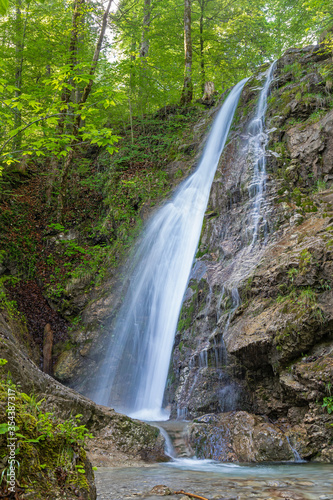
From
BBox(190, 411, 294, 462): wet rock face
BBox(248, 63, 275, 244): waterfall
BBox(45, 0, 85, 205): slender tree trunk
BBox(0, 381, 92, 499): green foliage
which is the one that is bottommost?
BBox(190, 411, 294, 462): wet rock face

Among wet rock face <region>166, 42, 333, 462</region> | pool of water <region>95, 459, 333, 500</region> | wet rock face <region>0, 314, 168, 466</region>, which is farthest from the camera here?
wet rock face <region>166, 42, 333, 462</region>

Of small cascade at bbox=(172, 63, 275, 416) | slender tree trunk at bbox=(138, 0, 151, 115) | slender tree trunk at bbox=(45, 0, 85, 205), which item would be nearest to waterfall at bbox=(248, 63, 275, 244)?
small cascade at bbox=(172, 63, 275, 416)

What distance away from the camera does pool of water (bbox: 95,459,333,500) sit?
9.42ft

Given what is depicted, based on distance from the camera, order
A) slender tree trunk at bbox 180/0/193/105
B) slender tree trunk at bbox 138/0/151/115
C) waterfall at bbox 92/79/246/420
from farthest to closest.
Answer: slender tree trunk at bbox 180/0/193/105
slender tree trunk at bbox 138/0/151/115
waterfall at bbox 92/79/246/420

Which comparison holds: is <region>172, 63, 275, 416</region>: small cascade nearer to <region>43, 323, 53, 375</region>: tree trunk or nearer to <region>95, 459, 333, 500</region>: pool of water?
<region>95, 459, 333, 500</region>: pool of water

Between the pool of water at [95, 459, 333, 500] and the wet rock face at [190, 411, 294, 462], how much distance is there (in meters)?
0.28

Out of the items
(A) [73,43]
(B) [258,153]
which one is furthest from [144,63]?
(B) [258,153]

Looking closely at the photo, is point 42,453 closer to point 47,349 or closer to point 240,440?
point 240,440

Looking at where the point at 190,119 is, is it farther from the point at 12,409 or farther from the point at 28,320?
the point at 12,409

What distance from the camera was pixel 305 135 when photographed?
8.80 meters

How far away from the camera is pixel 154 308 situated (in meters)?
9.16

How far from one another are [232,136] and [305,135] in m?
2.92

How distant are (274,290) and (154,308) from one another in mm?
3825

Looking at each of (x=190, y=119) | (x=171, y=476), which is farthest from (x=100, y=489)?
(x=190, y=119)
